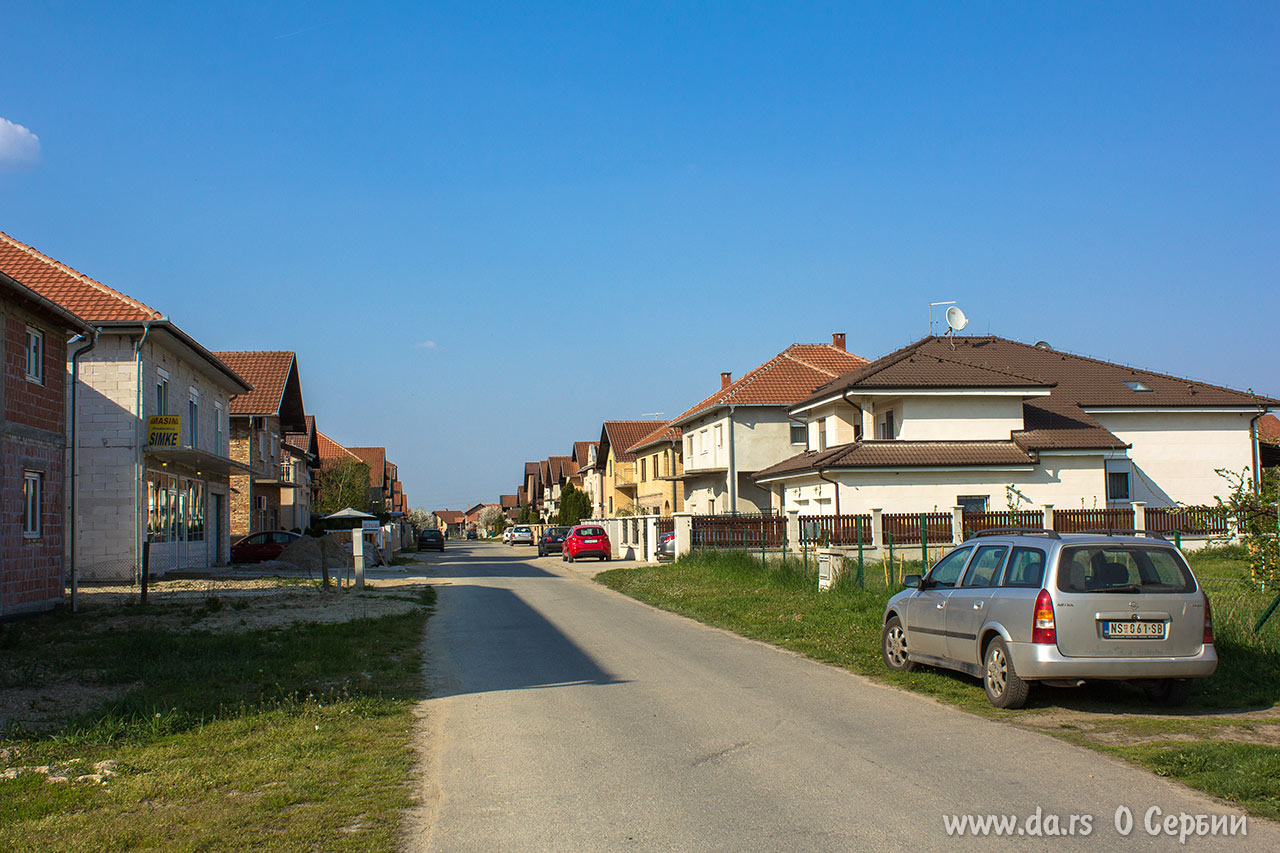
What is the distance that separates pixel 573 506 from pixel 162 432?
175 ft

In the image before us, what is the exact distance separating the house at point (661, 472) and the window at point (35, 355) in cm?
3631

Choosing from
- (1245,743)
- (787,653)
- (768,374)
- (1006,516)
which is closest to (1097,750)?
(1245,743)

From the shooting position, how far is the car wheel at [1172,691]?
902 centimetres

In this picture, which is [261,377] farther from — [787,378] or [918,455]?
[918,455]

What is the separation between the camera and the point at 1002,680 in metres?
9.11

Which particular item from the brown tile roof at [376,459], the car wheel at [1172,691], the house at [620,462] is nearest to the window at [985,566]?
the car wheel at [1172,691]

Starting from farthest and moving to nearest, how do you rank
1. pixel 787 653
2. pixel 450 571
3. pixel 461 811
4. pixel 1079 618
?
1. pixel 450 571
2. pixel 787 653
3. pixel 1079 618
4. pixel 461 811

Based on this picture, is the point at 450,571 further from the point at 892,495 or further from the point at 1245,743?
the point at 1245,743

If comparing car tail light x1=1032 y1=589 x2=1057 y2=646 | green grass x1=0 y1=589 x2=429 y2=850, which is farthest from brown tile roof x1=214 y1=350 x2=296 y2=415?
car tail light x1=1032 y1=589 x2=1057 y2=646

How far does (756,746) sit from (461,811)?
252 cm

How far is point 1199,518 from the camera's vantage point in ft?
107

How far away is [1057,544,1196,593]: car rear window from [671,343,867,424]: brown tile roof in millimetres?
36138

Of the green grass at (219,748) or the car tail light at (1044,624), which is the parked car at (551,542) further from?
the car tail light at (1044,624)

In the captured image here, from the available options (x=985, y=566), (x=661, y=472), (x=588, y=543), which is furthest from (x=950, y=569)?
(x=661, y=472)
